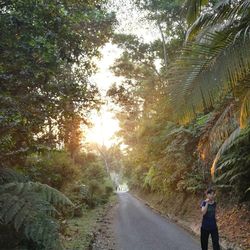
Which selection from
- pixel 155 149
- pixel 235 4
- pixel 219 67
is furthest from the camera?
pixel 155 149

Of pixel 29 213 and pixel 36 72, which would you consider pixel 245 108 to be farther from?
pixel 36 72

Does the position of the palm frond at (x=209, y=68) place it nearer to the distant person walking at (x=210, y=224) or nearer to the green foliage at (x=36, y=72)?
the green foliage at (x=36, y=72)

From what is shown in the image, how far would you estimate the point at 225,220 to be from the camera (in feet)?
39.6

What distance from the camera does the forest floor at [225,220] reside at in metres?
9.78

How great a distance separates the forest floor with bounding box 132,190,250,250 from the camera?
9784 millimetres

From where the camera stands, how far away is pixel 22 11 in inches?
324

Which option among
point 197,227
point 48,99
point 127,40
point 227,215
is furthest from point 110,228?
point 127,40

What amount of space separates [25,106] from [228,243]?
6546 mm

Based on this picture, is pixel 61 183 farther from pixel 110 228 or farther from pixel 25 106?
pixel 25 106

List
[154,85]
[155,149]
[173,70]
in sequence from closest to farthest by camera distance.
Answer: [173,70]
[155,149]
[154,85]

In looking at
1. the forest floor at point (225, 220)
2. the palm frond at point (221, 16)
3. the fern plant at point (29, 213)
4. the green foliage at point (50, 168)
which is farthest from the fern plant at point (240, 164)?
the fern plant at point (29, 213)

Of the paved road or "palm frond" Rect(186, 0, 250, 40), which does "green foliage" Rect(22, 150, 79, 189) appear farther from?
"palm frond" Rect(186, 0, 250, 40)

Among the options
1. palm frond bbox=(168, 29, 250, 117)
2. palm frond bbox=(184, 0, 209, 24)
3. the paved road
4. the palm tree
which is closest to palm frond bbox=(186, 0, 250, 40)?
the palm tree

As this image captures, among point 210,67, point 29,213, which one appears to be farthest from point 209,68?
point 29,213
